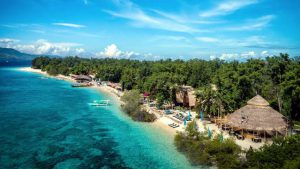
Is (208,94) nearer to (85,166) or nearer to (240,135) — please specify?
(240,135)

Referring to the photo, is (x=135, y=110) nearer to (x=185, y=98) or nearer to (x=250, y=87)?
(x=185, y=98)

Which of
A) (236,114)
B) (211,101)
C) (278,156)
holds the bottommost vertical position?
(278,156)

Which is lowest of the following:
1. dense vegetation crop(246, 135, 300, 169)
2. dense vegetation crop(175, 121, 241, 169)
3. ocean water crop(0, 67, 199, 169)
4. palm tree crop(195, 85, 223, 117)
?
ocean water crop(0, 67, 199, 169)

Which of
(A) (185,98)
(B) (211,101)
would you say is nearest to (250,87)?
(B) (211,101)

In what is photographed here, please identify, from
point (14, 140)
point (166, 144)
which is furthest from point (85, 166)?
point (14, 140)

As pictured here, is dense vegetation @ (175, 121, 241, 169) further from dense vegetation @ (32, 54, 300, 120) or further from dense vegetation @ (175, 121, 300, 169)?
dense vegetation @ (32, 54, 300, 120)

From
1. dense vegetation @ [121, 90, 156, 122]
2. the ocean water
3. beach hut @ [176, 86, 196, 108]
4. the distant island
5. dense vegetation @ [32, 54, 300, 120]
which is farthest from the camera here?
beach hut @ [176, 86, 196, 108]

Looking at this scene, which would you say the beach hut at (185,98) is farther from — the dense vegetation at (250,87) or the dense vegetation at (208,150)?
the dense vegetation at (208,150)

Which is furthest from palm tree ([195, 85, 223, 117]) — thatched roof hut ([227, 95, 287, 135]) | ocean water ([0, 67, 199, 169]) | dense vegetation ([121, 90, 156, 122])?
dense vegetation ([121, 90, 156, 122])
